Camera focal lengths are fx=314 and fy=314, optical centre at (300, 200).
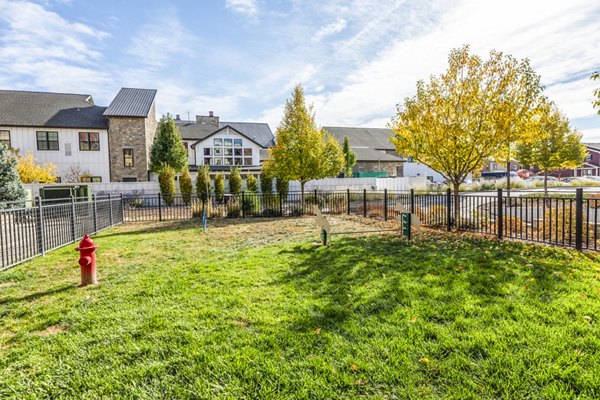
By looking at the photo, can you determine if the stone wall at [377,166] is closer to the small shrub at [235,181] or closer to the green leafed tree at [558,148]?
the small shrub at [235,181]

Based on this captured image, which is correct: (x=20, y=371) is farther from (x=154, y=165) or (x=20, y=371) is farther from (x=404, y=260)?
(x=154, y=165)

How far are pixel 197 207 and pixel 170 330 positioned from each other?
40.6ft

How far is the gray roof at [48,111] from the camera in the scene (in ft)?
87.8

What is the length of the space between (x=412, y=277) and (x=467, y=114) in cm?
711

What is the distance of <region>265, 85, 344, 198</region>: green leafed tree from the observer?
15.0 metres

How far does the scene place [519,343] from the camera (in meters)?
2.81

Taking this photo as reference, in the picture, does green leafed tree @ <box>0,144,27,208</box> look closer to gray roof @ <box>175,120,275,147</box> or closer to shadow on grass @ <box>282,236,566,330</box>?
shadow on grass @ <box>282,236,566,330</box>

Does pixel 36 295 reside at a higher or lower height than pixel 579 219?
lower

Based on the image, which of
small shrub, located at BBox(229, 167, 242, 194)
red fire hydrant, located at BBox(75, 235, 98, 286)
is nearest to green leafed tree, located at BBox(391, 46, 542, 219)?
red fire hydrant, located at BBox(75, 235, 98, 286)

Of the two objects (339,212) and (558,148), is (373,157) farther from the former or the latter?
(339,212)

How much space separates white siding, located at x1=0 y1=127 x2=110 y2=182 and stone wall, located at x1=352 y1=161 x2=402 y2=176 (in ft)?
89.3

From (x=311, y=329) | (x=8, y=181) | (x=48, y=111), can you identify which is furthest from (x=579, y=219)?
(x=48, y=111)

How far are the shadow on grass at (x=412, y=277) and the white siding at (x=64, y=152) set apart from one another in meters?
27.8

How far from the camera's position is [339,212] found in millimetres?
15344
